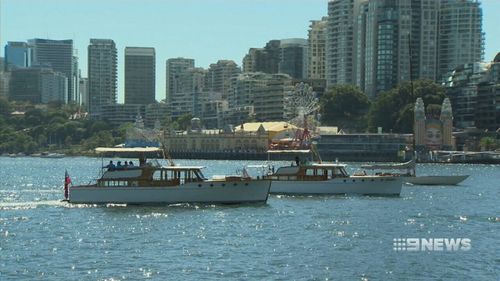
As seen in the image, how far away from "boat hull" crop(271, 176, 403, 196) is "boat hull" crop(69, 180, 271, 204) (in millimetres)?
11732

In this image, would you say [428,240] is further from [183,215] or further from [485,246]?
[183,215]

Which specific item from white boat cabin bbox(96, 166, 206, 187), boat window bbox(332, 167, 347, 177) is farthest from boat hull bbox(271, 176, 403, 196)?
white boat cabin bbox(96, 166, 206, 187)

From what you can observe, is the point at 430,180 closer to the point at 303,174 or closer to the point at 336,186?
the point at 336,186

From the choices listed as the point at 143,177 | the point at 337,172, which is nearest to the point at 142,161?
the point at 143,177

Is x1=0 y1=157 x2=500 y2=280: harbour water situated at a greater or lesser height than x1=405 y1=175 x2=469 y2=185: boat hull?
greater

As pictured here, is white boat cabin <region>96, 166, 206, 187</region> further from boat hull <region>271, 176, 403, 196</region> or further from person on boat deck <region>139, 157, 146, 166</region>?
boat hull <region>271, 176, 403, 196</region>

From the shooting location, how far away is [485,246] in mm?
48281

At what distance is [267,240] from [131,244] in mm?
6962

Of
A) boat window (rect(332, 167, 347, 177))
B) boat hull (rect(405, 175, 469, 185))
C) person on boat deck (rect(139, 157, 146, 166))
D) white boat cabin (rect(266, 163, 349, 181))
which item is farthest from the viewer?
boat hull (rect(405, 175, 469, 185))

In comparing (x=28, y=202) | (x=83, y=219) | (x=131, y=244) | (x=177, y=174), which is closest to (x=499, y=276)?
(x=131, y=244)

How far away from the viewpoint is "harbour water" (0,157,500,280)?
134 ft

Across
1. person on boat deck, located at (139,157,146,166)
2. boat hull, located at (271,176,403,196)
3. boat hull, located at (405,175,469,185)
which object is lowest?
boat hull, located at (405,175,469,185)
